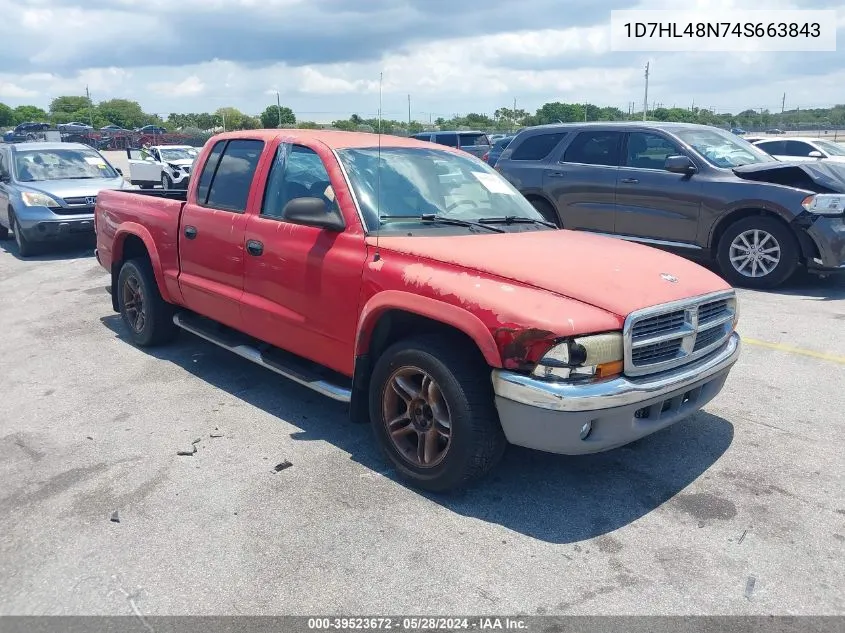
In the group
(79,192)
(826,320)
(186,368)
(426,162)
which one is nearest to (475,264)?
(426,162)

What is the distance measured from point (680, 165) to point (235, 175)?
5501mm

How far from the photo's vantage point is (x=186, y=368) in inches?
226

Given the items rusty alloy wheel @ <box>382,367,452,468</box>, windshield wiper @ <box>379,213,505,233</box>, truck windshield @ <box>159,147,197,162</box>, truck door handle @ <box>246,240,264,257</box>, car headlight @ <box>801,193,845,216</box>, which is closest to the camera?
rusty alloy wheel @ <box>382,367,452,468</box>

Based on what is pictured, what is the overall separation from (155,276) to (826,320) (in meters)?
6.22

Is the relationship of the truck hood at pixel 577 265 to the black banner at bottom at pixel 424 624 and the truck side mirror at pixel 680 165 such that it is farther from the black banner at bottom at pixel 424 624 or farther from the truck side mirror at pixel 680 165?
the truck side mirror at pixel 680 165

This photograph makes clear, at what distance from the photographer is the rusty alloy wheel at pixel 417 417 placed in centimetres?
355

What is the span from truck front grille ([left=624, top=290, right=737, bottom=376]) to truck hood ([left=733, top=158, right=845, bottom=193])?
4.92 metres

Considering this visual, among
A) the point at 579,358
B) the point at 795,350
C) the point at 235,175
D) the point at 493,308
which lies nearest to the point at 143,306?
the point at 235,175

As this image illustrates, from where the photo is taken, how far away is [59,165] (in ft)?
39.3

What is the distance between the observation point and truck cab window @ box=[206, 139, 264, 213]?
4973 mm

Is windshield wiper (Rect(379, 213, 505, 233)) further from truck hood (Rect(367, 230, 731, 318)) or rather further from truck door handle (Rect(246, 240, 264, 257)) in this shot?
truck door handle (Rect(246, 240, 264, 257))

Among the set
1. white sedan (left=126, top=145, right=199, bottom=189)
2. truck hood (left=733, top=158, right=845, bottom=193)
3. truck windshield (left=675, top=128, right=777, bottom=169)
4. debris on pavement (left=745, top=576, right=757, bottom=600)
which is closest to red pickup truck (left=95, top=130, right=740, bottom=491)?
debris on pavement (left=745, top=576, right=757, bottom=600)

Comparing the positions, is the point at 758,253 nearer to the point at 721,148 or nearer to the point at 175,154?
the point at 721,148

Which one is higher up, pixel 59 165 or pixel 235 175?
pixel 59 165
